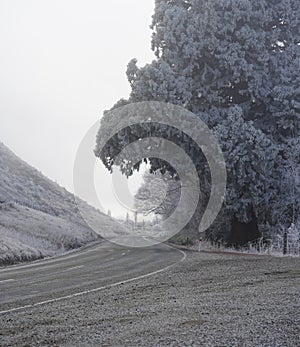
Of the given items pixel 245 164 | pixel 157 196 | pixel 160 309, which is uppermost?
pixel 157 196

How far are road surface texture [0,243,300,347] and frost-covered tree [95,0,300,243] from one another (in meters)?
10.7

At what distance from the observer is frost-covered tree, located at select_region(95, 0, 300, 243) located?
26.5 metres

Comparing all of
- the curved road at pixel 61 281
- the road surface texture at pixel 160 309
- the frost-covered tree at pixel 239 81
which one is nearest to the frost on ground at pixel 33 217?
the curved road at pixel 61 281

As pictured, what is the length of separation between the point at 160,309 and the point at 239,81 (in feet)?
65.8

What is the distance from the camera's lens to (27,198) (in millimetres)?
60812

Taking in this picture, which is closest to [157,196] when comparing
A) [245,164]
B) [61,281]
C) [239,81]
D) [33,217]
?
[33,217]

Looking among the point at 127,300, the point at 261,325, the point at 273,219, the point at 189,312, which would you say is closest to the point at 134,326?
the point at 189,312

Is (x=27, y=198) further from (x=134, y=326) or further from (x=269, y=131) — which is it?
(x=134, y=326)

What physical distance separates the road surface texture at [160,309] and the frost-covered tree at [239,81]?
10690 millimetres

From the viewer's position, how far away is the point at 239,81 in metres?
27.6

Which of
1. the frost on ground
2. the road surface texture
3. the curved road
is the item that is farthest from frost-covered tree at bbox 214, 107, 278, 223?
the frost on ground

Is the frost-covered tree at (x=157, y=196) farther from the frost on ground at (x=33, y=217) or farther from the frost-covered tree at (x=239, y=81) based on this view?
the frost-covered tree at (x=239, y=81)

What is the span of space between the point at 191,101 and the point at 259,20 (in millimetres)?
5120

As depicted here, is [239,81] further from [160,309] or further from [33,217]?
[33,217]
